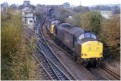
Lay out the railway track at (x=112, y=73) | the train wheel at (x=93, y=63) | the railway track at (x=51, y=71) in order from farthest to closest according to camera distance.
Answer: the train wheel at (x=93, y=63) → the railway track at (x=112, y=73) → the railway track at (x=51, y=71)

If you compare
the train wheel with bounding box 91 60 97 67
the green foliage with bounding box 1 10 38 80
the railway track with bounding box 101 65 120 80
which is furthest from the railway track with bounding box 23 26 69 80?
the railway track with bounding box 101 65 120 80

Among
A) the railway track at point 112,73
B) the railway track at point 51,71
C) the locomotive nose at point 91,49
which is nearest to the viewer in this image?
the railway track at point 51,71

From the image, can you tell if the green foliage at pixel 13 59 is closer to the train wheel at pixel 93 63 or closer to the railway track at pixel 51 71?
the railway track at pixel 51 71

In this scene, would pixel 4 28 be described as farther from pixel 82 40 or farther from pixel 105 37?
pixel 105 37

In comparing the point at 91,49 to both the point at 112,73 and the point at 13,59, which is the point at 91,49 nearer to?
the point at 112,73

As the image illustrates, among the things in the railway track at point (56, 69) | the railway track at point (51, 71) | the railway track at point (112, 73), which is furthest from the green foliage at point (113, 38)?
the railway track at point (51, 71)

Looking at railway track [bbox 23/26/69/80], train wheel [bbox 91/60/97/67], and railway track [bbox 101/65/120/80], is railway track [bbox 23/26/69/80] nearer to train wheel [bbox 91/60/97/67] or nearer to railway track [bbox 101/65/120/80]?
train wheel [bbox 91/60/97/67]

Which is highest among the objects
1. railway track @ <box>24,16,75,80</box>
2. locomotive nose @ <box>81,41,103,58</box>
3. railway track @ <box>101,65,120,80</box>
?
locomotive nose @ <box>81,41,103,58</box>

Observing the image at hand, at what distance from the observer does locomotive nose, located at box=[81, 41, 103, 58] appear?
73.1ft

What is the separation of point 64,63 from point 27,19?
34272 millimetres

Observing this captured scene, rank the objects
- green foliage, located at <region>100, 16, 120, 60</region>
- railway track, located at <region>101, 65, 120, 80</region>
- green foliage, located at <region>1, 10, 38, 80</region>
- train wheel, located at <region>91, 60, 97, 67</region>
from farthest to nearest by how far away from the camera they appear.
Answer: green foliage, located at <region>100, 16, 120, 60</region>
train wheel, located at <region>91, 60, 97, 67</region>
railway track, located at <region>101, 65, 120, 80</region>
green foliage, located at <region>1, 10, 38, 80</region>

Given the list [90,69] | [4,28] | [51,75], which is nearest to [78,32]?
[90,69]

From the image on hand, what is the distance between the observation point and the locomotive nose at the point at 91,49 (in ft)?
73.1

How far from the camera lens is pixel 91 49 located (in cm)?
2242
